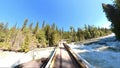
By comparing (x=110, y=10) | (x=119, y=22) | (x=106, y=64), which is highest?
(x=110, y=10)

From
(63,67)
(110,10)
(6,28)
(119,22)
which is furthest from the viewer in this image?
(6,28)

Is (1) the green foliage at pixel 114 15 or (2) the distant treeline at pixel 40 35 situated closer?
(1) the green foliage at pixel 114 15

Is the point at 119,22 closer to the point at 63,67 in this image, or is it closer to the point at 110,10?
the point at 110,10

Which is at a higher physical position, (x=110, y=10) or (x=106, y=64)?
(x=110, y=10)

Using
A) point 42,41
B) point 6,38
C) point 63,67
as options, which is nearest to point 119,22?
point 63,67

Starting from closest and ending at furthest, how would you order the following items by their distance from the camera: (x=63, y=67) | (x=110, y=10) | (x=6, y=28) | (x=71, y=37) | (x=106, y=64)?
(x=63, y=67) < (x=106, y=64) < (x=110, y=10) < (x=71, y=37) < (x=6, y=28)

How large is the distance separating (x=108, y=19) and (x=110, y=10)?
5.64 ft

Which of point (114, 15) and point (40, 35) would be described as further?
point (40, 35)

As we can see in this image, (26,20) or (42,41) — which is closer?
(42,41)

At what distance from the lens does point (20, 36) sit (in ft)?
326

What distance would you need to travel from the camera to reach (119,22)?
33.6m

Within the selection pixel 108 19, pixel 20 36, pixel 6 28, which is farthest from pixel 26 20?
pixel 108 19

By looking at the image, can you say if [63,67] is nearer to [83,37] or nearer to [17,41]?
[17,41]

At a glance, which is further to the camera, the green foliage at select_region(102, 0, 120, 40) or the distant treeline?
the distant treeline
